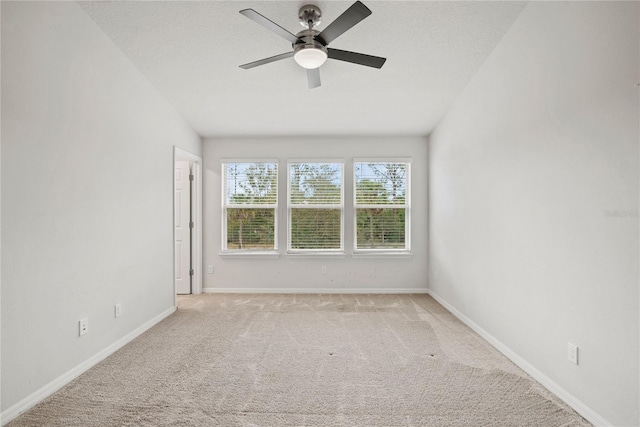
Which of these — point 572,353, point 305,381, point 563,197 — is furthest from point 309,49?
point 572,353

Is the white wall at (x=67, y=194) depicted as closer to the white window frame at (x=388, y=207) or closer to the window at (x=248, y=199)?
the window at (x=248, y=199)

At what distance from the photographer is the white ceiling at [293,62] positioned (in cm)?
262

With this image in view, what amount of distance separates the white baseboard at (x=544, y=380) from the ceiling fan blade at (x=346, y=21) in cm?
279

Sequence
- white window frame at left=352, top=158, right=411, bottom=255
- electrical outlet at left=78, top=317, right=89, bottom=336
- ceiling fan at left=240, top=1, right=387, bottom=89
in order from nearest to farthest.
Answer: ceiling fan at left=240, top=1, right=387, bottom=89, electrical outlet at left=78, top=317, right=89, bottom=336, white window frame at left=352, top=158, right=411, bottom=255

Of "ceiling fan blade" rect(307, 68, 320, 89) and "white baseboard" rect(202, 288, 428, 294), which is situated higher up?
"ceiling fan blade" rect(307, 68, 320, 89)

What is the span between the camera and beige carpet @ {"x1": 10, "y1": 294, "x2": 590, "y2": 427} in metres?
1.97

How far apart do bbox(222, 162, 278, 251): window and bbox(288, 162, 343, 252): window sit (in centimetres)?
30

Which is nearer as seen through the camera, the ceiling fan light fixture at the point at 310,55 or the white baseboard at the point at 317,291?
the ceiling fan light fixture at the point at 310,55

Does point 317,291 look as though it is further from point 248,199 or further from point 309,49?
point 309,49

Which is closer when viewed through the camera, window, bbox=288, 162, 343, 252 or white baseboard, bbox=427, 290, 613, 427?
white baseboard, bbox=427, 290, 613, 427

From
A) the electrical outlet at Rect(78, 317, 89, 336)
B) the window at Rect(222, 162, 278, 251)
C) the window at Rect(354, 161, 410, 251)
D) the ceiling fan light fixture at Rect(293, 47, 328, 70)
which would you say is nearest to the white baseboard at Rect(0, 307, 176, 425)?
the electrical outlet at Rect(78, 317, 89, 336)

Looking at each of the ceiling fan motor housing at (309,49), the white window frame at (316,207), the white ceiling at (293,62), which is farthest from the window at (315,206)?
the ceiling fan motor housing at (309,49)

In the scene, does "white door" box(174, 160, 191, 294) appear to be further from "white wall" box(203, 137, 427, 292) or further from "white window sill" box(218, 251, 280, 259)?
"white window sill" box(218, 251, 280, 259)

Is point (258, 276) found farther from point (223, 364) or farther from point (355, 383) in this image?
point (355, 383)
